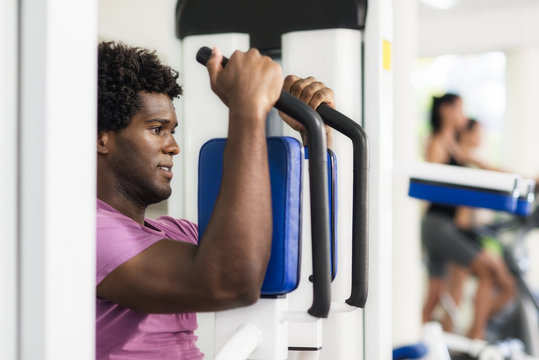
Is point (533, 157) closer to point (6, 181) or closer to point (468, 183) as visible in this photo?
point (468, 183)

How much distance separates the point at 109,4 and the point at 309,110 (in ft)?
2.77

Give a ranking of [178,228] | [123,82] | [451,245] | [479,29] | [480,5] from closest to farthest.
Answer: [123,82] < [178,228] < [451,245] < [480,5] < [479,29]

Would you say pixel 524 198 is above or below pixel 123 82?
below

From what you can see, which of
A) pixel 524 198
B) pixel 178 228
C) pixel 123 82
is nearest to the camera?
pixel 123 82

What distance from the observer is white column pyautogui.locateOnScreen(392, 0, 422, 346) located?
3162mm

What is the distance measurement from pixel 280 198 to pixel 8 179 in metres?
0.42

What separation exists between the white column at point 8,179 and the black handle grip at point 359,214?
2.18 feet

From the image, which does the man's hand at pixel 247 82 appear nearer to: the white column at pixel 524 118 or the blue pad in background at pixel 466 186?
the blue pad in background at pixel 466 186

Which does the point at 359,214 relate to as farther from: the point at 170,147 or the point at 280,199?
the point at 170,147

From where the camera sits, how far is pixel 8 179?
0.81 meters

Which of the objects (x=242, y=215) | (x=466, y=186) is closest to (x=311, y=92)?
(x=242, y=215)

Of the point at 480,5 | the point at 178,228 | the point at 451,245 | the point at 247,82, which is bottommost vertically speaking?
the point at 451,245

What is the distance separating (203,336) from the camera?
6.17 ft

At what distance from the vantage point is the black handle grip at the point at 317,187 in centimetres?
107
